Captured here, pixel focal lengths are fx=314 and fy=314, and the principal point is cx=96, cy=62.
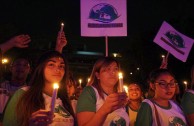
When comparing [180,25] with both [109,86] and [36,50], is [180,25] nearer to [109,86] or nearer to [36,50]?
[36,50]

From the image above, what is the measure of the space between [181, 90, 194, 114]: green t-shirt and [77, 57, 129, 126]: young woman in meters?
1.10

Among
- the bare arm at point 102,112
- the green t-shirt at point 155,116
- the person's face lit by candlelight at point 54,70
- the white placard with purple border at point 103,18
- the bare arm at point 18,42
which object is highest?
the white placard with purple border at point 103,18

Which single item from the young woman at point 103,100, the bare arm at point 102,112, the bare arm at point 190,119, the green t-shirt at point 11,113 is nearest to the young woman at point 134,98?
the bare arm at point 190,119

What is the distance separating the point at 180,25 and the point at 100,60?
82.6 feet

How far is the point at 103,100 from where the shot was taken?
4020 mm

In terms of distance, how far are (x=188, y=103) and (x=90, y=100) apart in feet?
5.53

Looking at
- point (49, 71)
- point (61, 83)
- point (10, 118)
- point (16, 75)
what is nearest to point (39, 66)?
point (49, 71)

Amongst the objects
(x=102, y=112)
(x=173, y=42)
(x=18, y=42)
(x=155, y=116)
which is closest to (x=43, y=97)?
(x=102, y=112)

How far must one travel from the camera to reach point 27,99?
11.6 feet

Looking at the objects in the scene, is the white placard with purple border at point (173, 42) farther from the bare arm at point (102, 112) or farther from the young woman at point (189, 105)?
the bare arm at point (102, 112)

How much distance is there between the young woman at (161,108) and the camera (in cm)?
421

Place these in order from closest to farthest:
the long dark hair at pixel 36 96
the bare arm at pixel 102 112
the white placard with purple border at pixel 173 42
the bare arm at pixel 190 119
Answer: the bare arm at pixel 102 112 < the long dark hair at pixel 36 96 < the bare arm at pixel 190 119 < the white placard with purple border at pixel 173 42

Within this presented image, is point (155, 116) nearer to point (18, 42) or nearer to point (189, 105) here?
point (189, 105)

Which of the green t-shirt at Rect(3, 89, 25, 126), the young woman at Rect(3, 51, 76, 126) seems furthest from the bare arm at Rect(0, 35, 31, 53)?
the green t-shirt at Rect(3, 89, 25, 126)
